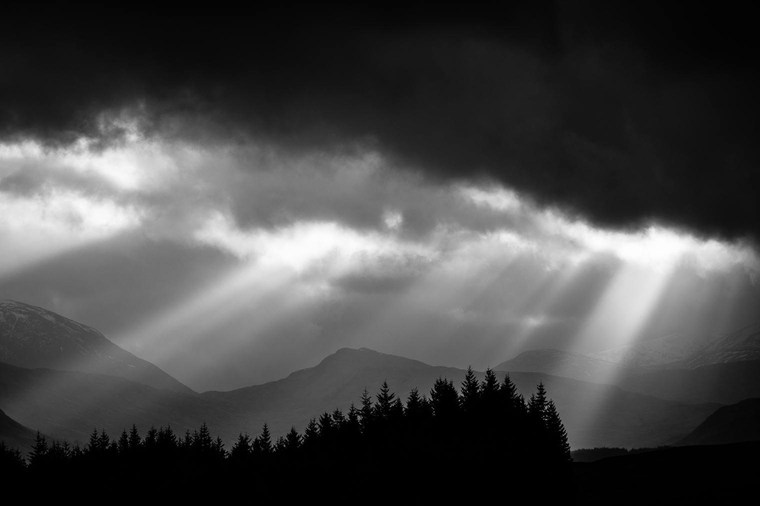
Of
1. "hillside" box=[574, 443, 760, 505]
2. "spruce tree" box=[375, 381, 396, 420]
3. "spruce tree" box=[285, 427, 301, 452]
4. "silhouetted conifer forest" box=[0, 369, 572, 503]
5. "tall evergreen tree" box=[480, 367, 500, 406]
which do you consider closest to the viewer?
"silhouetted conifer forest" box=[0, 369, 572, 503]

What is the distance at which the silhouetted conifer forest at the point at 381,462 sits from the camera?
65.2 meters

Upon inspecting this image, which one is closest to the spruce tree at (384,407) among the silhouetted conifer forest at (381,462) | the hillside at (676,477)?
the silhouetted conifer forest at (381,462)

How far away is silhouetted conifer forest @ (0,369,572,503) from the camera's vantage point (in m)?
65.2

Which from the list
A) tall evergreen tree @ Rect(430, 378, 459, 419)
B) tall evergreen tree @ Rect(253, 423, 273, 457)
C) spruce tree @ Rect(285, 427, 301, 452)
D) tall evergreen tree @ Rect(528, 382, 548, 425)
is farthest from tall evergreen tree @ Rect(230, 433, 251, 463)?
tall evergreen tree @ Rect(528, 382, 548, 425)

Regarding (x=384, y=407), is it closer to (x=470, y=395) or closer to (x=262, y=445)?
(x=470, y=395)

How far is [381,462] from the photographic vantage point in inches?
2778

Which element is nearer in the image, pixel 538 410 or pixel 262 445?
pixel 538 410

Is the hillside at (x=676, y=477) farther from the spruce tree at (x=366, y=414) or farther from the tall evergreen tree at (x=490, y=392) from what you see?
the spruce tree at (x=366, y=414)

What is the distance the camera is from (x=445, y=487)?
64188mm

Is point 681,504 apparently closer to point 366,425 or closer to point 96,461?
point 366,425

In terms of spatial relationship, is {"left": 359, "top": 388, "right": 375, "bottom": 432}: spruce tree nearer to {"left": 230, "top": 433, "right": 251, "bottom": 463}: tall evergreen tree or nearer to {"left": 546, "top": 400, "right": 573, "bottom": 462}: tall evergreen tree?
{"left": 230, "top": 433, "right": 251, "bottom": 463}: tall evergreen tree

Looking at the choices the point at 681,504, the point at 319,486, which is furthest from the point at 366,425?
the point at 681,504

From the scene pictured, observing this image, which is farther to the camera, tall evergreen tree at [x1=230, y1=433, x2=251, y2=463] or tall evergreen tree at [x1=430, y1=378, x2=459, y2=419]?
tall evergreen tree at [x1=230, y1=433, x2=251, y2=463]

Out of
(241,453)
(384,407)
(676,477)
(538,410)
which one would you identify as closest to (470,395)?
(538,410)
